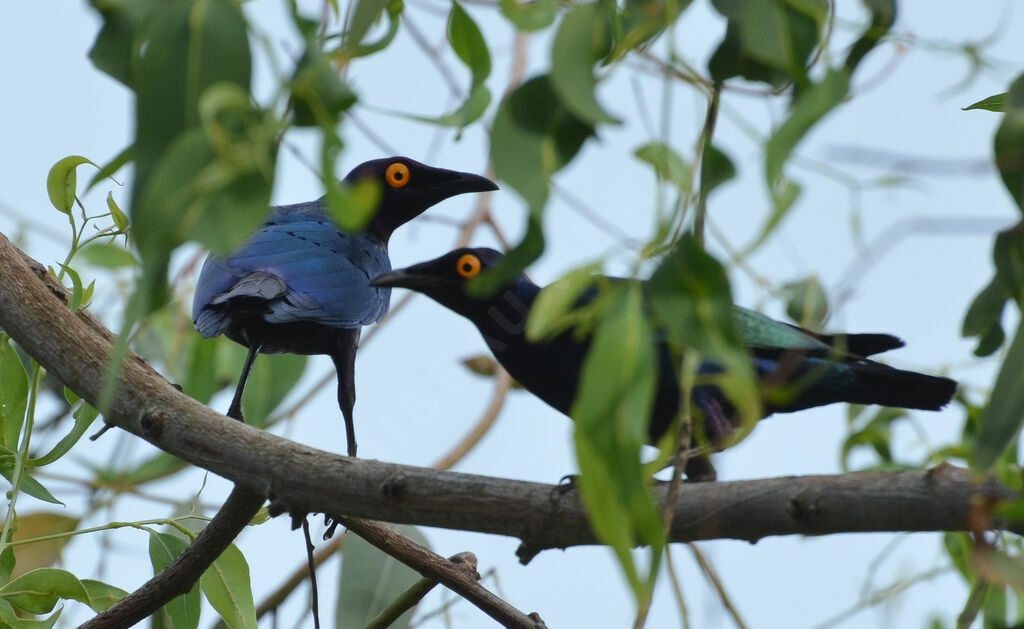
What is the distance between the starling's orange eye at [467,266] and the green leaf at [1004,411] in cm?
201

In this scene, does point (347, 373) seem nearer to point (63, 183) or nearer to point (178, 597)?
point (178, 597)

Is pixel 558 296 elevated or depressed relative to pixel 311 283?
depressed

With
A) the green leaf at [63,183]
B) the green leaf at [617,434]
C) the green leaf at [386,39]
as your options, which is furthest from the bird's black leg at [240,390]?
the green leaf at [617,434]

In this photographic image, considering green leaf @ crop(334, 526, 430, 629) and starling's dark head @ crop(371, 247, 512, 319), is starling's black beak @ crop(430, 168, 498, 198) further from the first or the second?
green leaf @ crop(334, 526, 430, 629)

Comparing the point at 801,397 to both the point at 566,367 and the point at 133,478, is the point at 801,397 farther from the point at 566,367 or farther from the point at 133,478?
the point at 133,478

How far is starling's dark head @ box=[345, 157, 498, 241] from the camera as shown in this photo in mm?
4789

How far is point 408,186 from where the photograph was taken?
16.0 feet

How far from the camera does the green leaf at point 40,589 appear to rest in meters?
2.83

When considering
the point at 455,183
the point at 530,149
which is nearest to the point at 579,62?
the point at 530,149

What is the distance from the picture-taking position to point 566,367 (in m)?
3.49

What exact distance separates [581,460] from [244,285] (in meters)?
2.67

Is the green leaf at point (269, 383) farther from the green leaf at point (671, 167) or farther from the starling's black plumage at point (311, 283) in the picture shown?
the green leaf at point (671, 167)

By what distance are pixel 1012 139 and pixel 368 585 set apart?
2.99 metres

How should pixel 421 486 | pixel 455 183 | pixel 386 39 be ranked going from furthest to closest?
1. pixel 455 183
2. pixel 421 486
3. pixel 386 39
